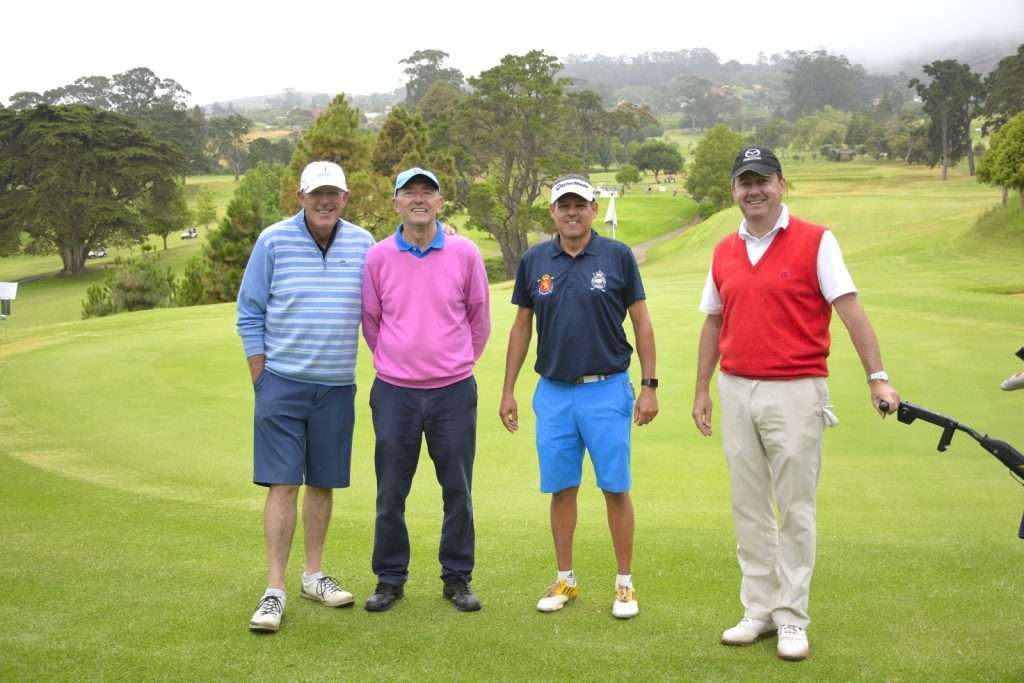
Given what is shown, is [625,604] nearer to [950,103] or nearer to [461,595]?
[461,595]

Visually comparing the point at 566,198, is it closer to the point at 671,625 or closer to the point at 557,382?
the point at 557,382

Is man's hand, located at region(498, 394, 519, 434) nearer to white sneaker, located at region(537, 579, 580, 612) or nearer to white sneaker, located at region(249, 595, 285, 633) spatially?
white sneaker, located at region(537, 579, 580, 612)

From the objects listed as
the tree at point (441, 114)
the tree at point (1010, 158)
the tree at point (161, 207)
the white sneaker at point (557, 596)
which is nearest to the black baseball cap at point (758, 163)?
the white sneaker at point (557, 596)

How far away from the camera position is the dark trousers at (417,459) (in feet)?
18.3

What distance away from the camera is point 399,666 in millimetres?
4449

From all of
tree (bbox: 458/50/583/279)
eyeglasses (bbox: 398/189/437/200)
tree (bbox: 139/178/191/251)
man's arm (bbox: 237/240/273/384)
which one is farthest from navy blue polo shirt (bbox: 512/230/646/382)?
tree (bbox: 139/178/191/251)

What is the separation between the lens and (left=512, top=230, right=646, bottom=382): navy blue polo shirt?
542 cm

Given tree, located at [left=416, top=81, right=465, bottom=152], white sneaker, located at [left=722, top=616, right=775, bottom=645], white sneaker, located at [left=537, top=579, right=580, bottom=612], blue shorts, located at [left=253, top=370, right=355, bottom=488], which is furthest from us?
tree, located at [left=416, top=81, right=465, bottom=152]

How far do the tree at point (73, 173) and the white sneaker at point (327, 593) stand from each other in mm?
63871

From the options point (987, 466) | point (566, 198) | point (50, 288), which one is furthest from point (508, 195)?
point (566, 198)

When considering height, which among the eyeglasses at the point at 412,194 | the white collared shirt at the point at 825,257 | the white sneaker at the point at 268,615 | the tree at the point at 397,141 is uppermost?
the tree at the point at 397,141

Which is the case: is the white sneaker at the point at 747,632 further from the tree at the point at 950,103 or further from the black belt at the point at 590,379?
the tree at the point at 950,103

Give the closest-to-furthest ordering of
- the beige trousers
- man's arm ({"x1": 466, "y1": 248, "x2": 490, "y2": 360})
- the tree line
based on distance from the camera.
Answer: the beige trousers
man's arm ({"x1": 466, "y1": 248, "x2": 490, "y2": 360})
the tree line

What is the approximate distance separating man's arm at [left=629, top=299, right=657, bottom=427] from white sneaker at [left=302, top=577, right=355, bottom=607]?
168cm
